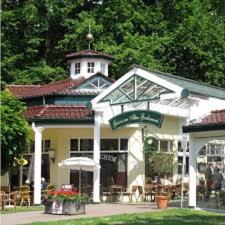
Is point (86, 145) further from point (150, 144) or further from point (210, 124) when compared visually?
point (210, 124)

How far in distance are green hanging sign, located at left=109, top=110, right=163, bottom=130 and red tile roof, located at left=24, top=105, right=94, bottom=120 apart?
44.4 inches

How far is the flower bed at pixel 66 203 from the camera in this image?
1953 centimetres

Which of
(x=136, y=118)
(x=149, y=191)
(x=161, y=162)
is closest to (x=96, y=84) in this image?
(x=136, y=118)

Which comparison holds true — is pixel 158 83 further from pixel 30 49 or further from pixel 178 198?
pixel 30 49

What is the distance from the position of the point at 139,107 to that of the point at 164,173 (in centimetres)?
369

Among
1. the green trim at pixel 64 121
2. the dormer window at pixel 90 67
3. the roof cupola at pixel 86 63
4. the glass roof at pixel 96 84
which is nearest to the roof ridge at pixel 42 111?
the green trim at pixel 64 121

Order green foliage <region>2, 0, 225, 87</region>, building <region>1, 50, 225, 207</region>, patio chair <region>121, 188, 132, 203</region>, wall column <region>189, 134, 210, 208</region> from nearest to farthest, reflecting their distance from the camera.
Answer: wall column <region>189, 134, 210, 208</region> < building <region>1, 50, 225, 207</region> < patio chair <region>121, 188, 132, 203</region> < green foliage <region>2, 0, 225, 87</region>

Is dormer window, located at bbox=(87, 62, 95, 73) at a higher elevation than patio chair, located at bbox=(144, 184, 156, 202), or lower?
higher

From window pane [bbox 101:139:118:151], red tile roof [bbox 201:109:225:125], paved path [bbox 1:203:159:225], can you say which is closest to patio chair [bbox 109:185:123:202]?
paved path [bbox 1:203:159:225]

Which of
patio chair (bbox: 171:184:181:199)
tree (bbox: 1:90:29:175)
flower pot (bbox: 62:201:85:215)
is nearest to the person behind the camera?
tree (bbox: 1:90:29:175)

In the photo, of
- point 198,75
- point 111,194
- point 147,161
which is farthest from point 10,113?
point 198,75

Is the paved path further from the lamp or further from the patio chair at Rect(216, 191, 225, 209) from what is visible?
the lamp

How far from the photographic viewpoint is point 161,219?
17594 mm

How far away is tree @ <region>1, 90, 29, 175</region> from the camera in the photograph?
688 inches
